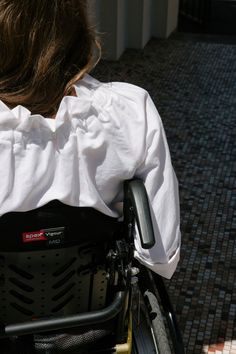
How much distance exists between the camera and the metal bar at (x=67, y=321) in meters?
1.23

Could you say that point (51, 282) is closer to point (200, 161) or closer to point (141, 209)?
point (141, 209)

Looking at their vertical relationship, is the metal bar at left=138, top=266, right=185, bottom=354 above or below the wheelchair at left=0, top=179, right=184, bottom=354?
below

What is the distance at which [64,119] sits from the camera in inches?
46.8

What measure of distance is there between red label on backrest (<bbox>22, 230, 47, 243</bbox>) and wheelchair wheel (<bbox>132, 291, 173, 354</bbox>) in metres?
0.45

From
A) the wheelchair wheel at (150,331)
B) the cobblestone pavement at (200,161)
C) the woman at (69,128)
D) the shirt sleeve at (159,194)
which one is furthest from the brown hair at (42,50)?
the cobblestone pavement at (200,161)

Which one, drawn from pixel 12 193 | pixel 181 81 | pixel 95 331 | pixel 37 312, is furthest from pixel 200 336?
pixel 181 81

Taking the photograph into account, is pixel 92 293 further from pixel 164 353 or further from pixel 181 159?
pixel 181 159

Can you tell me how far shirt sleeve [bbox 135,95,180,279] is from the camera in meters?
1.26

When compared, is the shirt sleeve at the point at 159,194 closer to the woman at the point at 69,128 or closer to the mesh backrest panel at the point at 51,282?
the woman at the point at 69,128

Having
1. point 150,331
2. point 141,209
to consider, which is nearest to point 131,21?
point 150,331

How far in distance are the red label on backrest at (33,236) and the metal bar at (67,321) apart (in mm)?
180

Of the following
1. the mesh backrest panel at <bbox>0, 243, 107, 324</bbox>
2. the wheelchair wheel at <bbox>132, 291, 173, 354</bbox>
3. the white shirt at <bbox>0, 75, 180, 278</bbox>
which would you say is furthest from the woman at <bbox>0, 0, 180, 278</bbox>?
the wheelchair wheel at <bbox>132, 291, 173, 354</bbox>

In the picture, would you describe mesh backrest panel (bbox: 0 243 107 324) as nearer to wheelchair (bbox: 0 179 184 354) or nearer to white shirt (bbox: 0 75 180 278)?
wheelchair (bbox: 0 179 184 354)

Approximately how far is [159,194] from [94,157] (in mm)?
175
